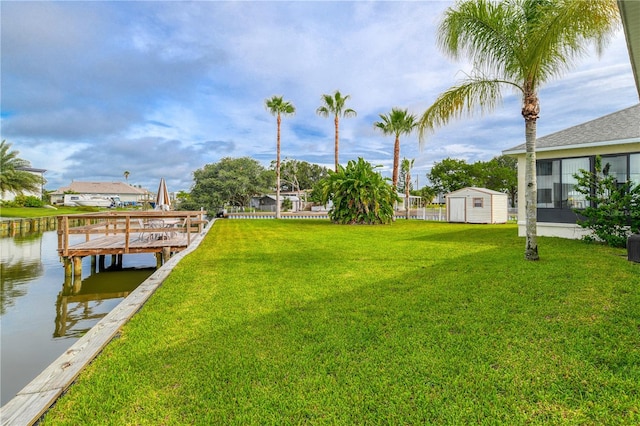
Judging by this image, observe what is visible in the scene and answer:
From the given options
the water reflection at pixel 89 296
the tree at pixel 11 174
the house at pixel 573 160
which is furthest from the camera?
the tree at pixel 11 174

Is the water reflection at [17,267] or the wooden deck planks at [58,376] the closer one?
the wooden deck planks at [58,376]

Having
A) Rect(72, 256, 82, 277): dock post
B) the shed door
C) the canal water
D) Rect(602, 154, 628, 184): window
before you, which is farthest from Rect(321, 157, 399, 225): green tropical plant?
Rect(72, 256, 82, 277): dock post

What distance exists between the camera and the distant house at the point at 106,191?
65312mm

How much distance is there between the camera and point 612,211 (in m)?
8.52

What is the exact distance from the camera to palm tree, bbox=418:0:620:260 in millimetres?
6191

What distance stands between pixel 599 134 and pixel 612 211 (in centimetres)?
283

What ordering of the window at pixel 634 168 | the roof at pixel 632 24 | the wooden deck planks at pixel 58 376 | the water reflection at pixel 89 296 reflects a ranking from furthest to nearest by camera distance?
1. the window at pixel 634 168
2. the water reflection at pixel 89 296
3. the roof at pixel 632 24
4. the wooden deck planks at pixel 58 376

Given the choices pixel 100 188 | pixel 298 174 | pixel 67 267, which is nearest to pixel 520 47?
pixel 67 267

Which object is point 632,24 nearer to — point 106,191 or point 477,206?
point 477,206

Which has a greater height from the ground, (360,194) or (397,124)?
(397,124)

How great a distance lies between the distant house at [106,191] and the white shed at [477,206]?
60.7 metres

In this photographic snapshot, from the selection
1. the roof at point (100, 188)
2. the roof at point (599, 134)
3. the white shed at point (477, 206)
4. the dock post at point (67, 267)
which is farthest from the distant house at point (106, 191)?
the roof at point (599, 134)

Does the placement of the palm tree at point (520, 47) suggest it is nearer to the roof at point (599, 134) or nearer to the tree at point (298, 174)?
the roof at point (599, 134)

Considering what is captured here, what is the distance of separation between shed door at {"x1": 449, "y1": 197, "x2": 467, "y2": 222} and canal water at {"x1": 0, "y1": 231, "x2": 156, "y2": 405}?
1747cm
